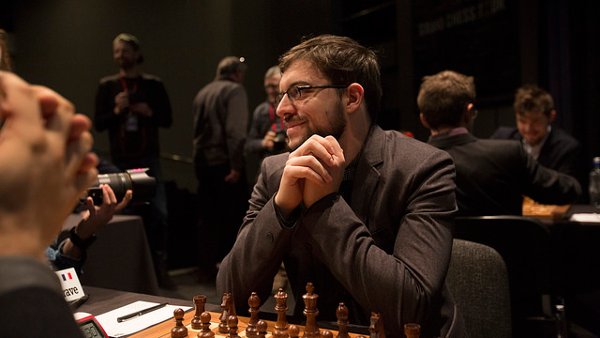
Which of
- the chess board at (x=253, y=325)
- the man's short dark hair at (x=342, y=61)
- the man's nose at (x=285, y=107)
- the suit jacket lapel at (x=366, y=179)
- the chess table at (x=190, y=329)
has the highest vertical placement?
the man's short dark hair at (x=342, y=61)

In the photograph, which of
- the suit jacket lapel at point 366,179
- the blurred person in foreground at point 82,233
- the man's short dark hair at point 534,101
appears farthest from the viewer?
the man's short dark hair at point 534,101

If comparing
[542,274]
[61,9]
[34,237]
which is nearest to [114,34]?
[61,9]

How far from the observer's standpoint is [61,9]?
207 inches

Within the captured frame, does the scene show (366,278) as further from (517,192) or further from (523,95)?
(523,95)

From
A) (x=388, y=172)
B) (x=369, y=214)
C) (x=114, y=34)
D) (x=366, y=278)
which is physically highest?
(x=114, y=34)

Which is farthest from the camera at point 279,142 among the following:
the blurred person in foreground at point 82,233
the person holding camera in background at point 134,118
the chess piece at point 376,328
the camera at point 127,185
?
the chess piece at point 376,328

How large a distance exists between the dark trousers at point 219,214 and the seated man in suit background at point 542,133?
2437mm

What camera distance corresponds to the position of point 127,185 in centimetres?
220

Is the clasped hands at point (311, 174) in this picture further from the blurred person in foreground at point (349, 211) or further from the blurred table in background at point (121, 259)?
the blurred table in background at point (121, 259)

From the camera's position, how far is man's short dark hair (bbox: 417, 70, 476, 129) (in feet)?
9.57

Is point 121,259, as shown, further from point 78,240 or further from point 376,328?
point 376,328

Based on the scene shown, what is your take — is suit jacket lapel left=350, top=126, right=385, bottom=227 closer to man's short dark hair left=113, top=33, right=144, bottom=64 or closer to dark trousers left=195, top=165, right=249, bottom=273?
dark trousers left=195, top=165, right=249, bottom=273

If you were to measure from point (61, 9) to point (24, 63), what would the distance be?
0.60 meters

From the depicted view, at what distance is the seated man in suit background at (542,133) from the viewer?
14.1ft
